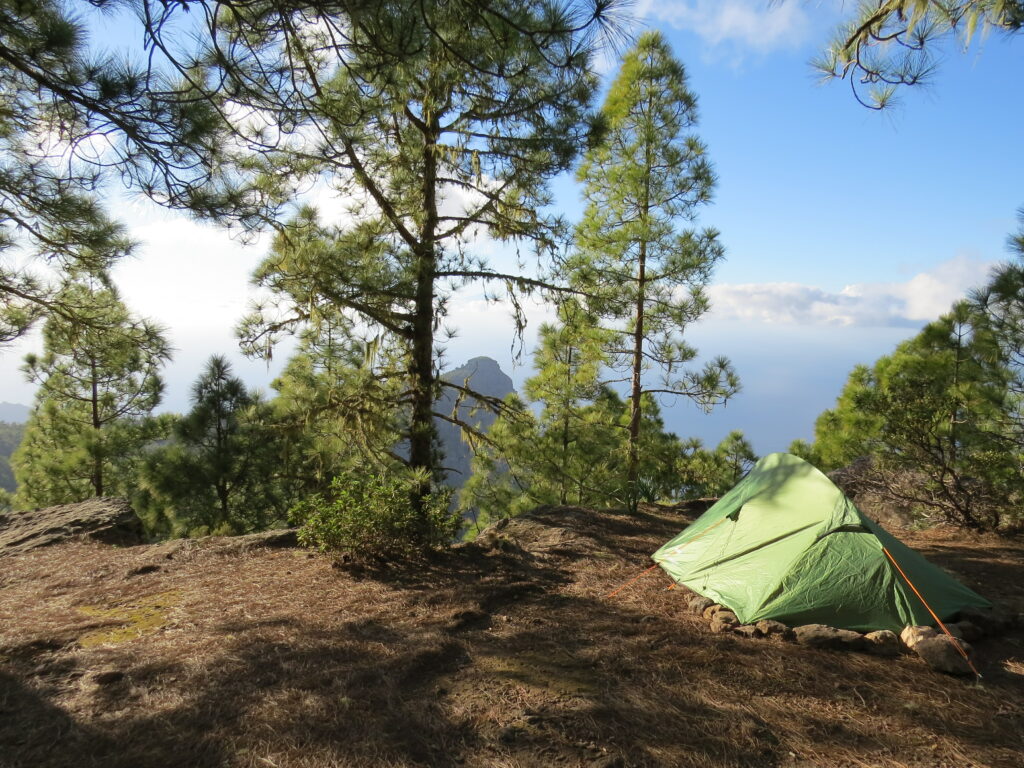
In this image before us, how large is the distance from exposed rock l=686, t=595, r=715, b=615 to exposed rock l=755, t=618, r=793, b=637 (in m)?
0.55

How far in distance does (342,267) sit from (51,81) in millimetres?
2589

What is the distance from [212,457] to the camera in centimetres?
1160

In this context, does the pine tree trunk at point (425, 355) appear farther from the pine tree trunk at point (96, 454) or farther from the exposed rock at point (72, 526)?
the pine tree trunk at point (96, 454)

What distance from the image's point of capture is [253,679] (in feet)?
10.9

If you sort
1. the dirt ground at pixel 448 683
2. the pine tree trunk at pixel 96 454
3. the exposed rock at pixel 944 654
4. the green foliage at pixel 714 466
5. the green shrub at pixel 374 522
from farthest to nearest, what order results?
the green foliage at pixel 714 466 → the pine tree trunk at pixel 96 454 → the green shrub at pixel 374 522 → the exposed rock at pixel 944 654 → the dirt ground at pixel 448 683

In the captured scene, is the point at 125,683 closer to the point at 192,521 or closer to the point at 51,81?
the point at 51,81

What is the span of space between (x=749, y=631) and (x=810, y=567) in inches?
29.6

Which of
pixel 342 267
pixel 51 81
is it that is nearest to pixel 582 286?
pixel 342 267

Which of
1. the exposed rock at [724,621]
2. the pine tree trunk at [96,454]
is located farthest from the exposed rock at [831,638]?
the pine tree trunk at [96,454]

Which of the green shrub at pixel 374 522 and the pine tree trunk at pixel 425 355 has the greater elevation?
the pine tree trunk at pixel 425 355

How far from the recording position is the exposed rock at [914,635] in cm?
378

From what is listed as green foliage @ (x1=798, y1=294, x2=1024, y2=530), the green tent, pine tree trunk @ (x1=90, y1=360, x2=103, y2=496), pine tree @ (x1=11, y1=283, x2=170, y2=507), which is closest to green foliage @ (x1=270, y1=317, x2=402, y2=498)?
the green tent

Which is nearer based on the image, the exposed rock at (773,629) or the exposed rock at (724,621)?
the exposed rock at (773,629)

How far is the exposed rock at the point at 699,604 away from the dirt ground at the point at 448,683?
100 millimetres
